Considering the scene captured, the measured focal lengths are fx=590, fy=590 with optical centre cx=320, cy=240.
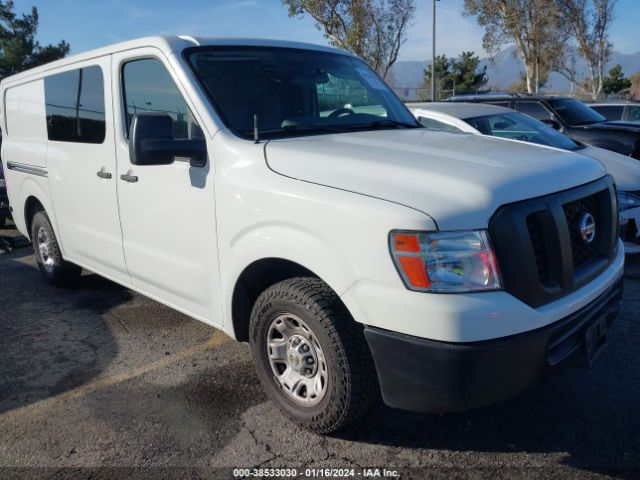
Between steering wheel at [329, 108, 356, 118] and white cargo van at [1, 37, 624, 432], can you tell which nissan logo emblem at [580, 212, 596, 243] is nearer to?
white cargo van at [1, 37, 624, 432]

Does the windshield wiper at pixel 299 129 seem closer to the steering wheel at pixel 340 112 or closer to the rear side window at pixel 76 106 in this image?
the steering wheel at pixel 340 112

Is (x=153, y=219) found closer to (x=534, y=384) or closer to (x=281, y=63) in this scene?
(x=281, y=63)

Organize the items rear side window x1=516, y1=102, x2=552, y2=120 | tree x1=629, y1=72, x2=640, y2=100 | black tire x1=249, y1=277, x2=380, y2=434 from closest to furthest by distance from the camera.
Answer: black tire x1=249, y1=277, x2=380, y2=434, rear side window x1=516, y1=102, x2=552, y2=120, tree x1=629, y1=72, x2=640, y2=100

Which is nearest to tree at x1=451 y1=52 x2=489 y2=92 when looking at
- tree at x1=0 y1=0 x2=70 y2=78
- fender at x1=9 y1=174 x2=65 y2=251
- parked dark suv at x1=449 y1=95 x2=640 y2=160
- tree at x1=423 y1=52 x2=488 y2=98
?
tree at x1=423 y1=52 x2=488 y2=98

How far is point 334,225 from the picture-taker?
8.29ft

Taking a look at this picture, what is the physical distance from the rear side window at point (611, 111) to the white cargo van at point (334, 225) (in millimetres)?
11793

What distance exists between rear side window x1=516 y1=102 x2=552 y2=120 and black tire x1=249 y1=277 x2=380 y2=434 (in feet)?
24.2

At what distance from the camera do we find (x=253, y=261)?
2959 mm

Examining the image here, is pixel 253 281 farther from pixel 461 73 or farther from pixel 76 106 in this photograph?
pixel 461 73

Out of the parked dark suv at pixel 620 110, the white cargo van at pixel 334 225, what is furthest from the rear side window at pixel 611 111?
the white cargo van at pixel 334 225

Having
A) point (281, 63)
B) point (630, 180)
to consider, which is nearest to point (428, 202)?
point (281, 63)

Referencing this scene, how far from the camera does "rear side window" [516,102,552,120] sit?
9.07m

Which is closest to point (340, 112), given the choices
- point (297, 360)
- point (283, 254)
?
point (283, 254)

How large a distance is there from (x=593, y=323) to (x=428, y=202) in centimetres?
107
